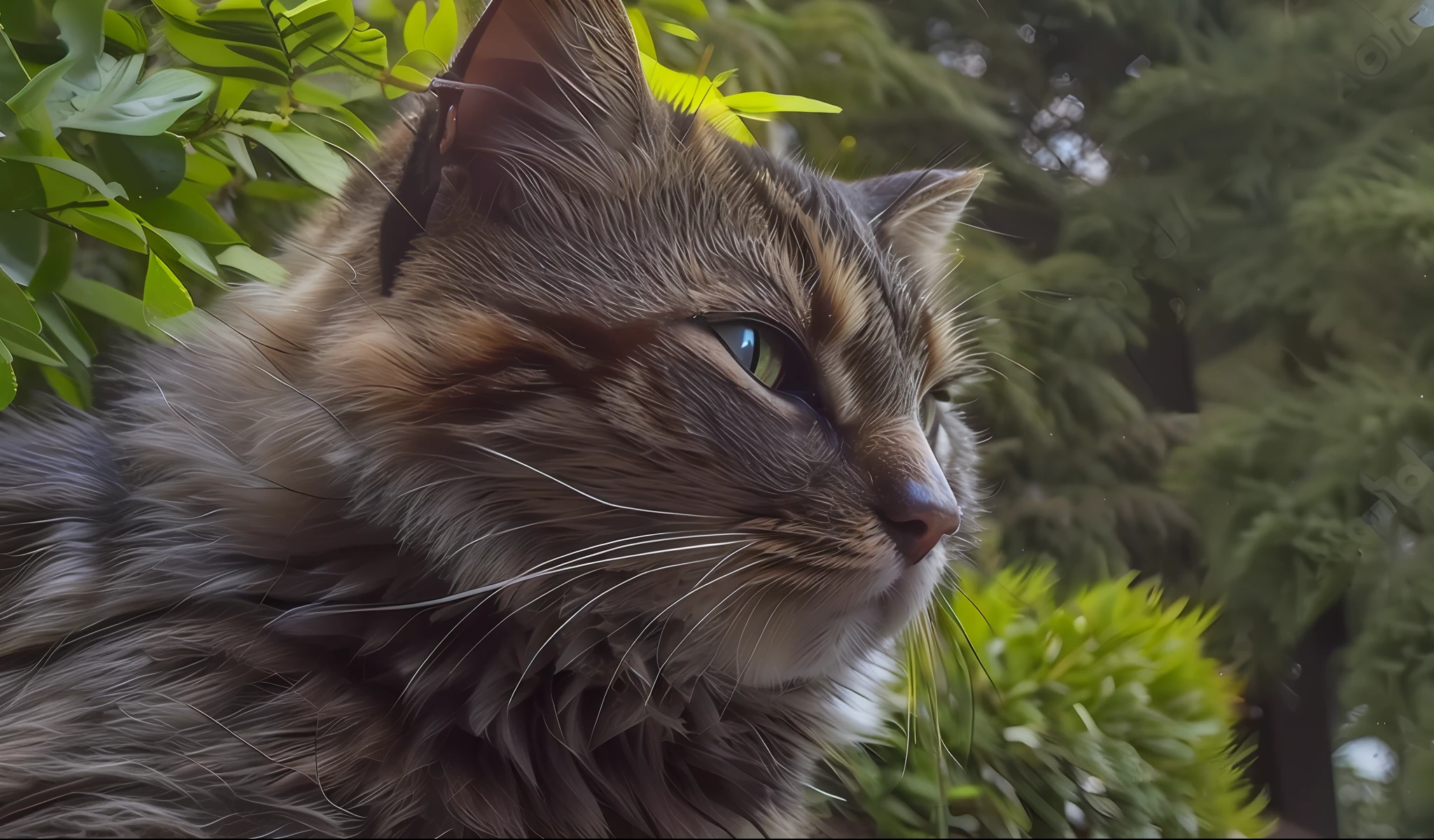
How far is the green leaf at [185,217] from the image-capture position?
1.78 ft

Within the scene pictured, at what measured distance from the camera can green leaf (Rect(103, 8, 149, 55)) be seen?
0.53m

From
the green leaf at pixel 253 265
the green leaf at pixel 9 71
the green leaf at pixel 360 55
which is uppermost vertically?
the green leaf at pixel 360 55

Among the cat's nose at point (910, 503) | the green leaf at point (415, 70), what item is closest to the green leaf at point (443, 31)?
the green leaf at point (415, 70)

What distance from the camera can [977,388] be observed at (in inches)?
30.4

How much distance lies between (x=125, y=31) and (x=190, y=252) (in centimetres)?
14

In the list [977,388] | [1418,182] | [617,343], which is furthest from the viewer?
[977,388]

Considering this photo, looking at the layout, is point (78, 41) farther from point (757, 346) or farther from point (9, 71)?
point (757, 346)

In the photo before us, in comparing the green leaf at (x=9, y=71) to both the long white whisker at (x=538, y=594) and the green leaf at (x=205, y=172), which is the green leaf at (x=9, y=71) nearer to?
the green leaf at (x=205, y=172)

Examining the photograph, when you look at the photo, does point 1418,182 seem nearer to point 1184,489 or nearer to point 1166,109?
point 1166,109

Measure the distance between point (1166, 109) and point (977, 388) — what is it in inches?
10.3

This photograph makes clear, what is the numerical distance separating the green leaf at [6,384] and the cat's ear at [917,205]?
0.51m

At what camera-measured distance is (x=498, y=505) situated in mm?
492

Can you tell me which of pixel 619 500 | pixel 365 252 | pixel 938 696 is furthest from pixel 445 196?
pixel 938 696

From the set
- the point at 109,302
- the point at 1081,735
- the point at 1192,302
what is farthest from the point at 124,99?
the point at 1081,735
